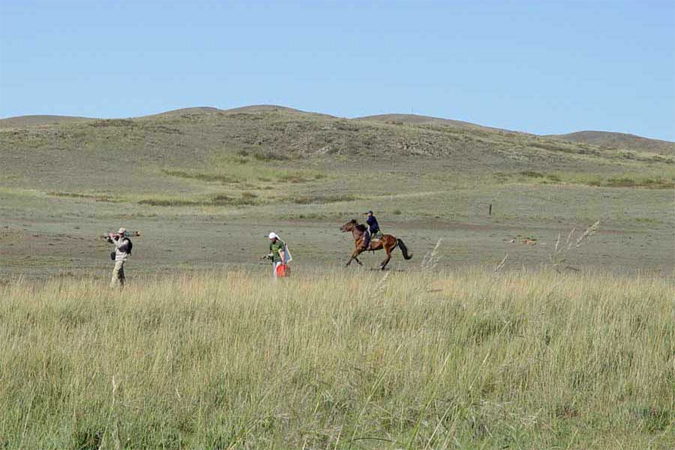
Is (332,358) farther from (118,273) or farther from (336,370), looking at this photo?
(118,273)

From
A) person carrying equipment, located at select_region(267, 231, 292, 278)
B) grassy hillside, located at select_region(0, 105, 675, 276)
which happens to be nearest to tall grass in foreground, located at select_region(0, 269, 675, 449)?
person carrying equipment, located at select_region(267, 231, 292, 278)

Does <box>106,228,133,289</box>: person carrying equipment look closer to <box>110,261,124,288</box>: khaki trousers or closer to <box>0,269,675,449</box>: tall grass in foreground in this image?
<box>110,261,124,288</box>: khaki trousers

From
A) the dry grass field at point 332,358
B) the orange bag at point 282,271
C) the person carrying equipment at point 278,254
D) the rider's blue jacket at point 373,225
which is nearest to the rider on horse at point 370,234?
the rider's blue jacket at point 373,225

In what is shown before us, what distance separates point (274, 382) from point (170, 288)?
6.23m

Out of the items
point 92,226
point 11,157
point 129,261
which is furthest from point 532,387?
point 11,157

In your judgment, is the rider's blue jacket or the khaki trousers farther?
the rider's blue jacket

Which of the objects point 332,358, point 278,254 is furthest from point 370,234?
point 332,358

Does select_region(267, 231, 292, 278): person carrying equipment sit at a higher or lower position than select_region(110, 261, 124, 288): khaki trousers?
higher

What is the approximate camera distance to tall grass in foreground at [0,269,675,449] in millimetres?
6570

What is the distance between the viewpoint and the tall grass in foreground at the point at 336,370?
259 inches

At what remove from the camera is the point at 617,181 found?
81938mm

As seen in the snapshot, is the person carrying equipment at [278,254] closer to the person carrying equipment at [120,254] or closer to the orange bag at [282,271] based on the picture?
the orange bag at [282,271]

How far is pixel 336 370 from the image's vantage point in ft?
25.8

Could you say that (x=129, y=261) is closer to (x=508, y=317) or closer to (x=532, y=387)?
(x=508, y=317)
